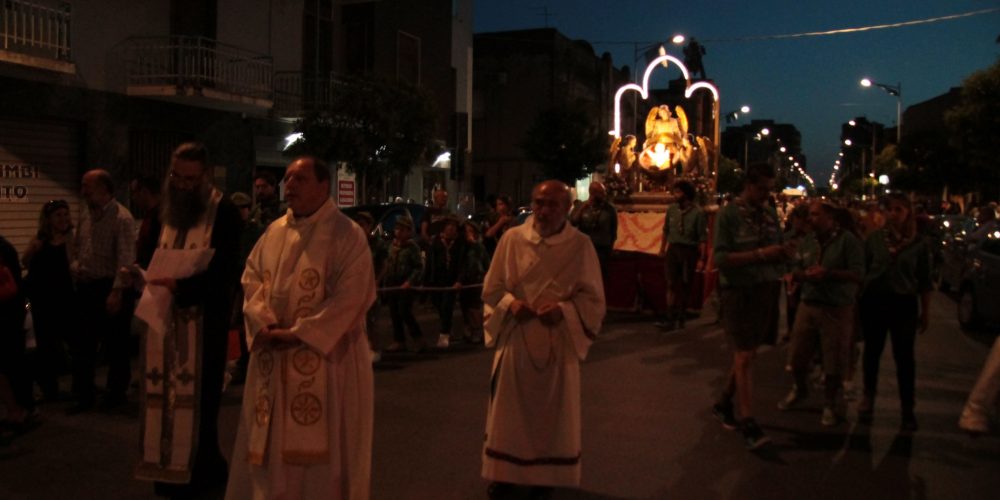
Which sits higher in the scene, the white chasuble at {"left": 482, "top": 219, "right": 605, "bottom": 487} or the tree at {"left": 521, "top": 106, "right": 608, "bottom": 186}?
the tree at {"left": 521, "top": 106, "right": 608, "bottom": 186}

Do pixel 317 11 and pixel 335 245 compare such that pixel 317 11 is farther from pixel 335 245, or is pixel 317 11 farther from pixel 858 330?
pixel 335 245

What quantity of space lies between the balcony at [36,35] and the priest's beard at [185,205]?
11.4m

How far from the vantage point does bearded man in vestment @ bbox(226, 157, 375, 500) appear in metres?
4.51

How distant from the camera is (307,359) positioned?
4539 millimetres

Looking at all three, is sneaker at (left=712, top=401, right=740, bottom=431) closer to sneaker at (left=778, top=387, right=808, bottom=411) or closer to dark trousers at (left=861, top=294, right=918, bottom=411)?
sneaker at (left=778, top=387, right=808, bottom=411)

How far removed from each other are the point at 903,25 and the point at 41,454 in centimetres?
2218

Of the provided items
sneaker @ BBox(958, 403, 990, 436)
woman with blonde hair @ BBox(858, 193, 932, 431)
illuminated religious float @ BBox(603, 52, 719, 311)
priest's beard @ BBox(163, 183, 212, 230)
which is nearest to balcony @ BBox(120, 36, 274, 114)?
illuminated religious float @ BBox(603, 52, 719, 311)

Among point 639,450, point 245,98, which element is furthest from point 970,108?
point 639,450

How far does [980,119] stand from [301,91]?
1782 cm

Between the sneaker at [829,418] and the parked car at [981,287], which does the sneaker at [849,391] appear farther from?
the parked car at [981,287]

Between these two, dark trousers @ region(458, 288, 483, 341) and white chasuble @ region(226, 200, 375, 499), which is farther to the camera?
dark trousers @ region(458, 288, 483, 341)

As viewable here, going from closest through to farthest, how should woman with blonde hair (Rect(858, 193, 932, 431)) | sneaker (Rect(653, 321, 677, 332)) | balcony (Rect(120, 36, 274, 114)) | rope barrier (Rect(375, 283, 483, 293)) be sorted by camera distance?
woman with blonde hair (Rect(858, 193, 932, 431)) → rope barrier (Rect(375, 283, 483, 293)) → sneaker (Rect(653, 321, 677, 332)) → balcony (Rect(120, 36, 274, 114))

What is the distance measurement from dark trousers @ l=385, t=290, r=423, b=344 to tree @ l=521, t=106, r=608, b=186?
3286 cm

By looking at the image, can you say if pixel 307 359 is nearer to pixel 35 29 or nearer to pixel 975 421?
pixel 975 421
